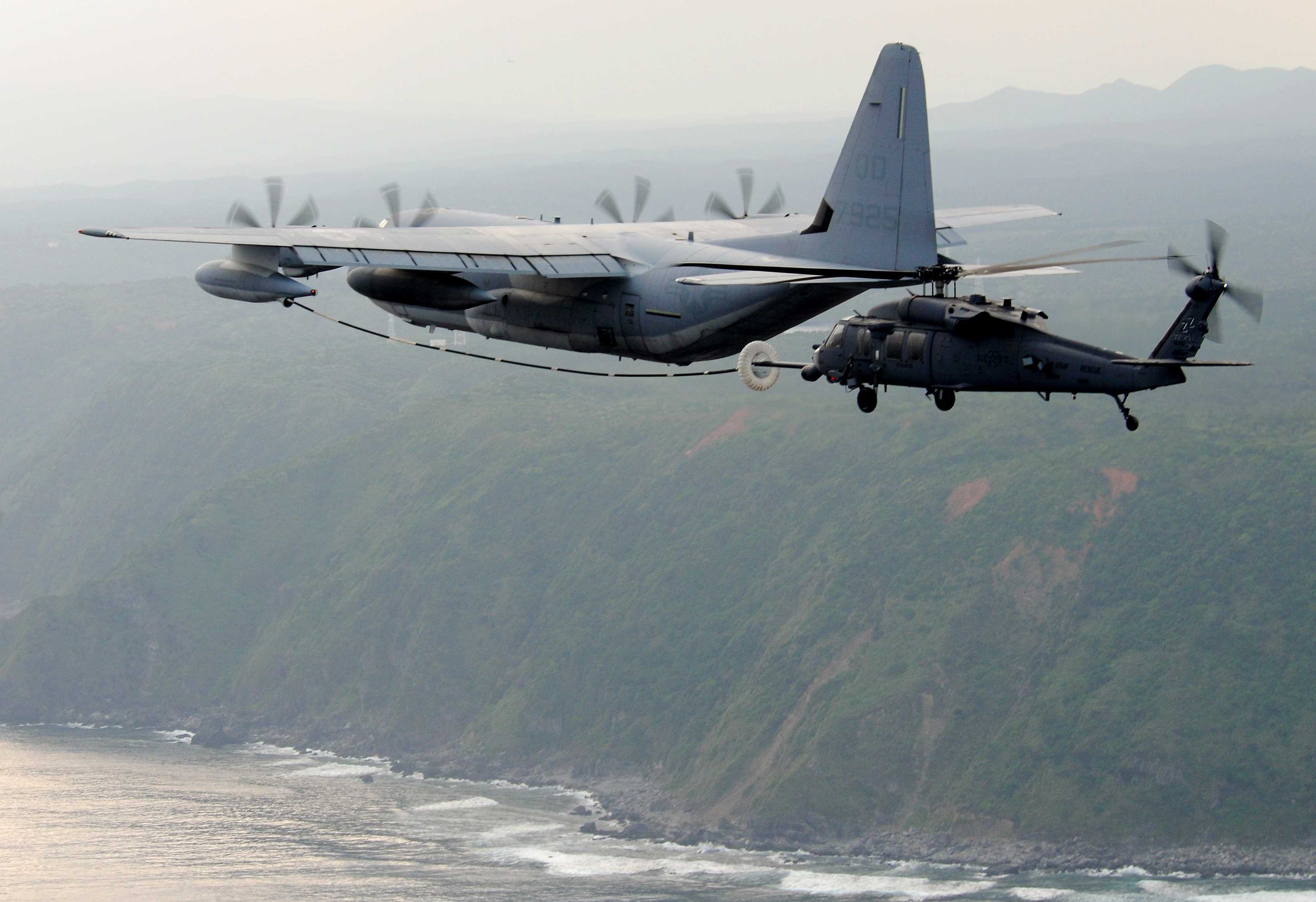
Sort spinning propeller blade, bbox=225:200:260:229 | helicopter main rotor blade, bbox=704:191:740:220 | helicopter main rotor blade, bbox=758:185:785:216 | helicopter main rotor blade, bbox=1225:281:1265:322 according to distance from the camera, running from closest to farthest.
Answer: helicopter main rotor blade, bbox=1225:281:1265:322, spinning propeller blade, bbox=225:200:260:229, helicopter main rotor blade, bbox=758:185:785:216, helicopter main rotor blade, bbox=704:191:740:220

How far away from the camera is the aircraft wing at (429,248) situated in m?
60.3

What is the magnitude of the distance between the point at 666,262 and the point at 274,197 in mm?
18846

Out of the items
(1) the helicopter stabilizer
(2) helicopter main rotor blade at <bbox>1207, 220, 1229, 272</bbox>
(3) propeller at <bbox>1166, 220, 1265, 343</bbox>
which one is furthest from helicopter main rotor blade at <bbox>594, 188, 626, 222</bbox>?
(2) helicopter main rotor blade at <bbox>1207, 220, 1229, 272</bbox>

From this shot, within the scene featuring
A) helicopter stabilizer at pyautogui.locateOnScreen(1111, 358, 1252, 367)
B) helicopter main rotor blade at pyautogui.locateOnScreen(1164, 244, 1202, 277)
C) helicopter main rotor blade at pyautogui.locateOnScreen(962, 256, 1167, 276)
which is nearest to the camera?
helicopter main rotor blade at pyautogui.locateOnScreen(1164, 244, 1202, 277)

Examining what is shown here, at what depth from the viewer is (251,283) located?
6116cm

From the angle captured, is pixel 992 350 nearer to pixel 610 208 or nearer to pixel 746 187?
pixel 746 187

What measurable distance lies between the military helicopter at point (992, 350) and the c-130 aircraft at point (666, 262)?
5.82 feet

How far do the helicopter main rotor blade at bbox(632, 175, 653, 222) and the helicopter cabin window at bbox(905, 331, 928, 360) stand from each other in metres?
21.1

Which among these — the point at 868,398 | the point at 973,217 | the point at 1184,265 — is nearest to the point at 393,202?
the point at 973,217

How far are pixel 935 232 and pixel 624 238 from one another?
13.0m

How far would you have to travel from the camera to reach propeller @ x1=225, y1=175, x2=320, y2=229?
6494cm

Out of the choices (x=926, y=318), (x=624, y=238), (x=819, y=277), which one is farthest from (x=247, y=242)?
(x=926, y=318)

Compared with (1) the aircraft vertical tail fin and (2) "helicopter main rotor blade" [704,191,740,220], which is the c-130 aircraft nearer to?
(1) the aircraft vertical tail fin

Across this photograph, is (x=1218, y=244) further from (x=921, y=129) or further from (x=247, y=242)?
(x=247, y=242)
